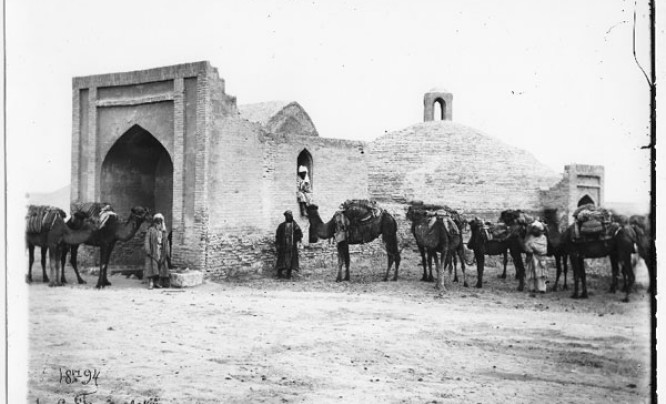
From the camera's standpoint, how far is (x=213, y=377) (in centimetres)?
724

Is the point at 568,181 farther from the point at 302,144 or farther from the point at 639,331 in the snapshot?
the point at 639,331

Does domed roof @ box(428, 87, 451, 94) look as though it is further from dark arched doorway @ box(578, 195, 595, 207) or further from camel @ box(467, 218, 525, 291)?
camel @ box(467, 218, 525, 291)

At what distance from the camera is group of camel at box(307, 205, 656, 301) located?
30.0ft

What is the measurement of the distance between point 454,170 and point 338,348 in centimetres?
1394

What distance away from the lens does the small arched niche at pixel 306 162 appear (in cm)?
1548

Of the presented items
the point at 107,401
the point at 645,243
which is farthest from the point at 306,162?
the point at 107,401

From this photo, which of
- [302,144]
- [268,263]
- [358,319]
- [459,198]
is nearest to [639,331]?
[358,319]

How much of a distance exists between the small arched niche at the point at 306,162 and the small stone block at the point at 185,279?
414cm

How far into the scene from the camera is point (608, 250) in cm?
1019

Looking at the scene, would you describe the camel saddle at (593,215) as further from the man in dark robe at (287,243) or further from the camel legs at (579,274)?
the man in dark robe at (287,243)

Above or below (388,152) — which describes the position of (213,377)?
below

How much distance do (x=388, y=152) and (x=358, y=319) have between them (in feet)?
43.7

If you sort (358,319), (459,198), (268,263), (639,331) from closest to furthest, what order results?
1. (639,331)
2. (358,319)
3. (268,263)
4. (459,198)

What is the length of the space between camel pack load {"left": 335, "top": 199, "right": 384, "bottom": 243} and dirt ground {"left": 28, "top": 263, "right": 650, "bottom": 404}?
2.75 m
